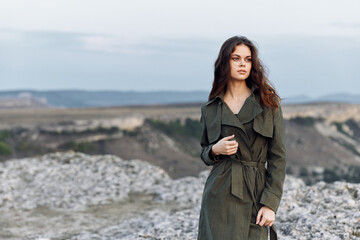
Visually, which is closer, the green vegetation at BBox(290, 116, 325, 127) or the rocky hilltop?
the rocky hilltop

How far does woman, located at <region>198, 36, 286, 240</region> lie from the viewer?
132 inches

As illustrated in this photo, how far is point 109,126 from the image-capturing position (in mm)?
28625

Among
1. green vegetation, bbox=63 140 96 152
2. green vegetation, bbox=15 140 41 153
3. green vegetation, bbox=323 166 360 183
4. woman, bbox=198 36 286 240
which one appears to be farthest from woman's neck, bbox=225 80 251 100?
green vegetation, bbox=323 166 360 183

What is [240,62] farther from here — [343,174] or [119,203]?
[343,174]

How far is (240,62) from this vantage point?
341 cm

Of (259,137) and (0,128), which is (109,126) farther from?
(259,137)

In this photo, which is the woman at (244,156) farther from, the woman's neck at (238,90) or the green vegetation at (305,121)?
the green vegetation at (305,121)

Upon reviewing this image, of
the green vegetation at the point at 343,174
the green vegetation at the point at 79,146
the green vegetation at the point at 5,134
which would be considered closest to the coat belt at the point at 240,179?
the green vegetation at the point at 79,146

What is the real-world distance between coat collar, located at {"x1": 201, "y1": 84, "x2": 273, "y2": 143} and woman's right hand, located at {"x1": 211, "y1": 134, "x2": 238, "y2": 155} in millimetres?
115

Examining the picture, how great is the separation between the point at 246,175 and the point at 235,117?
429mm

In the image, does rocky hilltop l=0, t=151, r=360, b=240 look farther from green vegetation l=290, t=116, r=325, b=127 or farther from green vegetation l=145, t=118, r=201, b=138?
Answer: green vegetation l=290, t=116, r=325, b=127

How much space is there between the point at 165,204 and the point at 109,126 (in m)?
18.9

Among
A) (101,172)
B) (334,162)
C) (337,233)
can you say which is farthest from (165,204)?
(334,162)

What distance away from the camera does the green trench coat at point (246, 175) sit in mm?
3359
